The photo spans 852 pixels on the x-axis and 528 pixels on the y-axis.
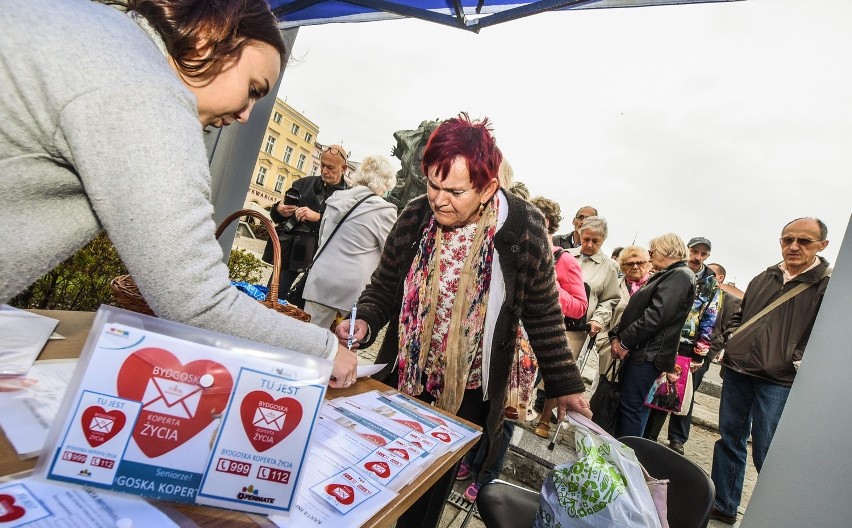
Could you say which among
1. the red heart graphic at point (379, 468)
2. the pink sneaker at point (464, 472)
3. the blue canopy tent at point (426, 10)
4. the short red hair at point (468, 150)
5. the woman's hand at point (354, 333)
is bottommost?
the pink sneaker at point (464, 472)

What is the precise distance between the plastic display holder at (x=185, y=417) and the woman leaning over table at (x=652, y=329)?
327 cm

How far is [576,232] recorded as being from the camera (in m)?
4.71

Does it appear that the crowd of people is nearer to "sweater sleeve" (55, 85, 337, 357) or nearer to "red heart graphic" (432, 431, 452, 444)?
"sweater sleeve" (55, 85, 337, 357)

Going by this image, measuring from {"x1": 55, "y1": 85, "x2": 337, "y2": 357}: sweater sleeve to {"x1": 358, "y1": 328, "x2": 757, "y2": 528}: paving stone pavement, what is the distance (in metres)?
2.16

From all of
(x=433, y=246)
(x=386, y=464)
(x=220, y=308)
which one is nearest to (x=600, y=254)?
(x=433, y=246)

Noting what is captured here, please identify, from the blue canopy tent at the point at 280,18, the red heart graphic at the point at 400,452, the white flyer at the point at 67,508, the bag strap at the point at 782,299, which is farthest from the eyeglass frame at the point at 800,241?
the white flyer at the point at 67,508

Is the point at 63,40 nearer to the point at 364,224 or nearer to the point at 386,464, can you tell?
the point at 386,464

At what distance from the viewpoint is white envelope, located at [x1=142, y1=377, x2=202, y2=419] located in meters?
0.57

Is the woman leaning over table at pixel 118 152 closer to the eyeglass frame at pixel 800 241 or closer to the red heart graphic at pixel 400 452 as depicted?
the red heart graphic at pixel 400 452

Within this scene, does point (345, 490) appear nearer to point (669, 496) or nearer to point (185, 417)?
point (185, 417)

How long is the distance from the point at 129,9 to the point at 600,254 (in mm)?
3947

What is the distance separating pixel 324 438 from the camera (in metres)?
0.92

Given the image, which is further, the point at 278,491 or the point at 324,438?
the point at 324,438

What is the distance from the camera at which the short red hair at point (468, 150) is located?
1747 millimetres
